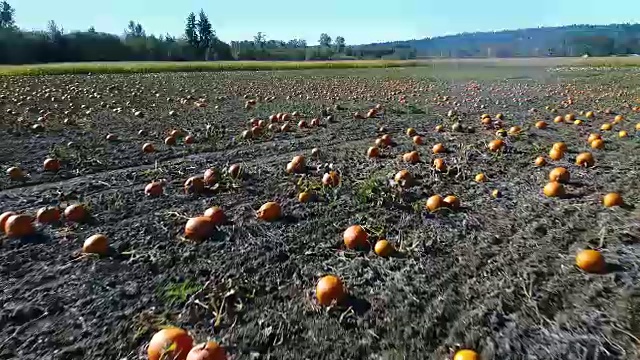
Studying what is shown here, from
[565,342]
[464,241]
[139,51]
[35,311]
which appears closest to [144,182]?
[35,311]

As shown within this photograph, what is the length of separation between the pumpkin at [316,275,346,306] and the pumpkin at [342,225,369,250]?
738 mm

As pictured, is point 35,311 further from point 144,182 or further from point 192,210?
point 144,182

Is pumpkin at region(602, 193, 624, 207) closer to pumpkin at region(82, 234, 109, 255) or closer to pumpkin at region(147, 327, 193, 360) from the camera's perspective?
pumpkin at region(147, 327, 193, 360)

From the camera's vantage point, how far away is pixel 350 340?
2529 mm

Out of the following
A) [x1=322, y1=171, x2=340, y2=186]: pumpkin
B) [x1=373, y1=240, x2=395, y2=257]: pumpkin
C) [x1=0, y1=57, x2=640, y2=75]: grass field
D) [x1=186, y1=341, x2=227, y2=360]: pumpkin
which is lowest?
[x1=373, y1=240, x2=395, y2=257]: pumpkin

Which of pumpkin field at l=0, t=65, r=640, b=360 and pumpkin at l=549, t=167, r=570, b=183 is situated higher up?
pumpkin at l=549, t=167, r=570, b=183

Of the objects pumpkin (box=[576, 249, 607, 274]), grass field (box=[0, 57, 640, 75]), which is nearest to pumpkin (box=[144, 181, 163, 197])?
pumpkin (box=[576, 249, 607, 274])

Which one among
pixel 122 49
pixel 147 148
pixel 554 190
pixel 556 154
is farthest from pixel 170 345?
pixel 122 49

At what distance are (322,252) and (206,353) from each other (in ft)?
4.97

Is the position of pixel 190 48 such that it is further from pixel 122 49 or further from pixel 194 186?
pixel 194 186

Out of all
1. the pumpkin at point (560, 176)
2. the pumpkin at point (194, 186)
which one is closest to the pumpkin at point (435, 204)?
the pumpkin at point (560, 176)

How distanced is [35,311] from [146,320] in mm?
716

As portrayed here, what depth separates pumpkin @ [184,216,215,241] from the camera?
12.2 feet

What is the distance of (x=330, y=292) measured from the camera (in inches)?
111
